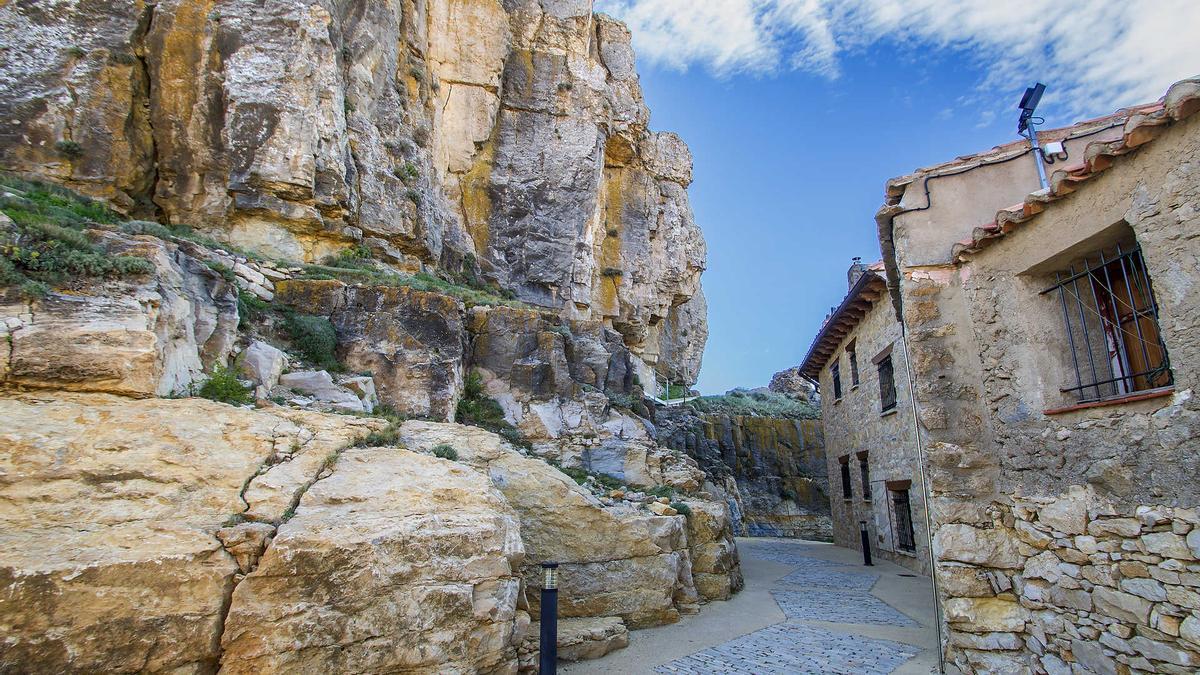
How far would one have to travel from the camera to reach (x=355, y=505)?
5.59 metres

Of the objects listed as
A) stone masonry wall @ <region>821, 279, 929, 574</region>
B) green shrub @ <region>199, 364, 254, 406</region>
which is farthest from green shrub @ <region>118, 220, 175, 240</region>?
stone masonry wall @ <region>821, 279, 929, 574</region>

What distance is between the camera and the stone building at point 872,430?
11.9 meters

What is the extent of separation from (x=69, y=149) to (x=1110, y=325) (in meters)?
19.2

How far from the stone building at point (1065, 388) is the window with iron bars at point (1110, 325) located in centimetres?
2

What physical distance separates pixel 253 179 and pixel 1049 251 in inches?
637

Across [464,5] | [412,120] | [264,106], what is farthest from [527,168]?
[264,106]

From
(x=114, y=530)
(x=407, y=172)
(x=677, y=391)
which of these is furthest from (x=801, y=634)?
(x=677, y=391)

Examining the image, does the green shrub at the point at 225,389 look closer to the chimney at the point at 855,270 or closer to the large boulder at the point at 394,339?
the large boulder at the point at 394,339

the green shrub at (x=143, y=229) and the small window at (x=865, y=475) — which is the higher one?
the green shrub at (x=143, y=229)

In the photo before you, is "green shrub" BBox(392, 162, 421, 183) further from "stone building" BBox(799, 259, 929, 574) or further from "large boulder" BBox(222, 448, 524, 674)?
"large boulder" BBox(222, 448, 524, 674)

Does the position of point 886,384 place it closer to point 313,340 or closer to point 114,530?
point 313,340

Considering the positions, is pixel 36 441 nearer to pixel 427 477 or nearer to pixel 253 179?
pixel 427 477

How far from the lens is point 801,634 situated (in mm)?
7832

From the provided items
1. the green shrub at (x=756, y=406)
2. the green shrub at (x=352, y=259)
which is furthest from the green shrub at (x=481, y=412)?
the green shrub at (x=756, y=406)
